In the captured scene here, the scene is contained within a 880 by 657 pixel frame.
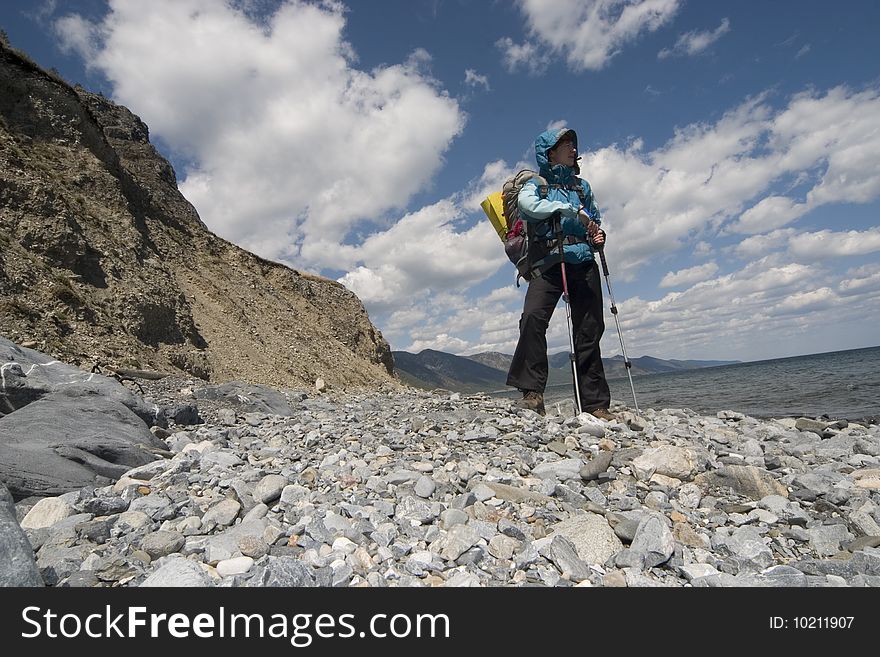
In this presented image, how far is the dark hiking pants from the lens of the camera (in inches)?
259

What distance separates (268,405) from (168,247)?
17.4 metres

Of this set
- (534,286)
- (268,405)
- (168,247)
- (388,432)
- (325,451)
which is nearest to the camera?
(325,451)

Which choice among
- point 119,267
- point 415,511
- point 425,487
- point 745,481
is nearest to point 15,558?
point 415,511

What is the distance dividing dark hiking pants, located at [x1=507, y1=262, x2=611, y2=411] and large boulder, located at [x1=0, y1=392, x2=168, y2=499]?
4657 mm

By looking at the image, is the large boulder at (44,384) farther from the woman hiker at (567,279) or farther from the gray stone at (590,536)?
the gray stone at (590,536)

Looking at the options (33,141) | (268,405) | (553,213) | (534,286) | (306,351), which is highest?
(33,141)

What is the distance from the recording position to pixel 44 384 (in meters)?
5.85

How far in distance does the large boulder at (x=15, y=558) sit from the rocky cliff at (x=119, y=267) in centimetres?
1012

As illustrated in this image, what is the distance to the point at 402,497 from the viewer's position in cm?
354

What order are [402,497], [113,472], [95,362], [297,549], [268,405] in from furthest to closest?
[95,362] < [268,405] < [113,472] < [402,497] < [297,549]

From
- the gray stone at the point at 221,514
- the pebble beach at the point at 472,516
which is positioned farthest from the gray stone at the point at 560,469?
the gray stone at the point at 221,514

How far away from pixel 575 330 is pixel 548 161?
246cm
